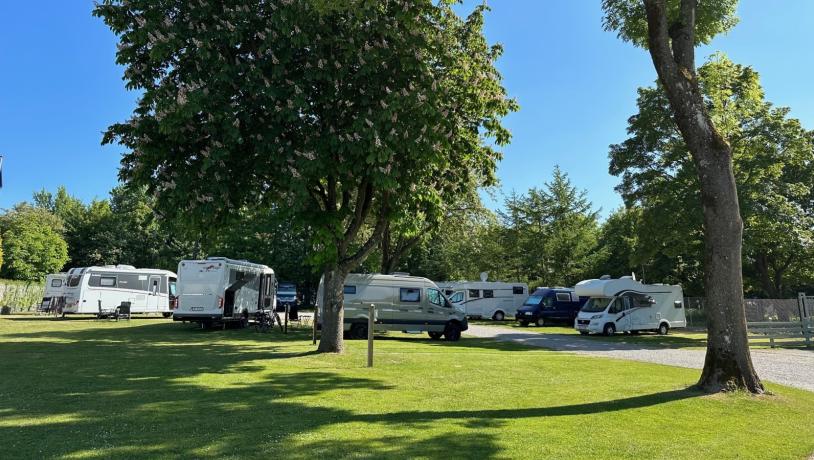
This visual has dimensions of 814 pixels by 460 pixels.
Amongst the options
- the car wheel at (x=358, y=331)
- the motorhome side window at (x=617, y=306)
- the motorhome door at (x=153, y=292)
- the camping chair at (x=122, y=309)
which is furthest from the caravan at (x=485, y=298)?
the camping chair at (x=122, y=309)

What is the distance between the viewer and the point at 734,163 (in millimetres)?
23828

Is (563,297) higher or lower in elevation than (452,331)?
higher

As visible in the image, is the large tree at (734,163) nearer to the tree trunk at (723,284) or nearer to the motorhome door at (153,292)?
the tree trunk at (723,284)

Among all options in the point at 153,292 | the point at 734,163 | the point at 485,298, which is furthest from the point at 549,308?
the point at 153,292

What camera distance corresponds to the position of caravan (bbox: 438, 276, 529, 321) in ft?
121

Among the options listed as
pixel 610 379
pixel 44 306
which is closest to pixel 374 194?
pixel 610 379

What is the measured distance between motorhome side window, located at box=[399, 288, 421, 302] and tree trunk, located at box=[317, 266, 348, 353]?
22.9 ft

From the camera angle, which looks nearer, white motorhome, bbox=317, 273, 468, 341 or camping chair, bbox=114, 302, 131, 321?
white motorhome, bbox=317, 273, 468, 341

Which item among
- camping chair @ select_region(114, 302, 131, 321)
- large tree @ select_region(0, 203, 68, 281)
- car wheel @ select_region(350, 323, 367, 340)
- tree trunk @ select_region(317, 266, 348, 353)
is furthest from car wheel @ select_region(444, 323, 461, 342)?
large tree @ select_region(0, 203, 68, 281)

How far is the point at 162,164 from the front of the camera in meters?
12.2

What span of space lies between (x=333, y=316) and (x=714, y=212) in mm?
8862

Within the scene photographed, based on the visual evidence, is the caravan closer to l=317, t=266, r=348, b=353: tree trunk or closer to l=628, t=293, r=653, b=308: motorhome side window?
l=628, t=293, r=653, b=308: motorhome side window

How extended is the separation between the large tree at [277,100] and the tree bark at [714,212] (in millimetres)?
4368

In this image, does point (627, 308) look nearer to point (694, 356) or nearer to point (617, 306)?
point (617, 306)
